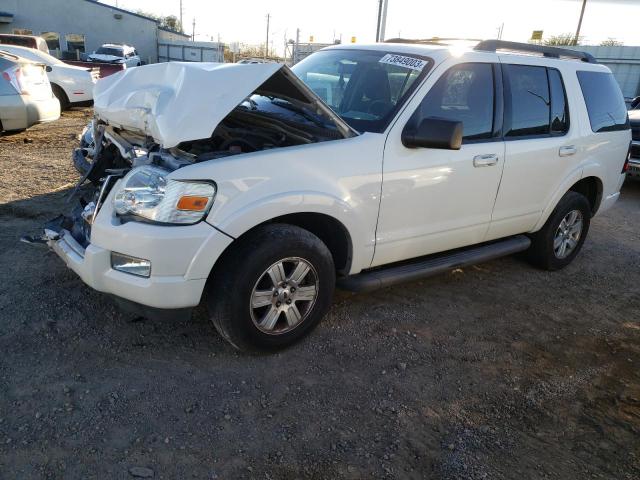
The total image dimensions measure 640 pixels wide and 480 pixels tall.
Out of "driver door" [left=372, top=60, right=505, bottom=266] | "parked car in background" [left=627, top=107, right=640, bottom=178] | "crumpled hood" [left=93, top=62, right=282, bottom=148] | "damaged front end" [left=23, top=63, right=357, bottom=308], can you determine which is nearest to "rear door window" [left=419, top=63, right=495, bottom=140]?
"driver door" [left=372, top=60, right=505, bottom=266]

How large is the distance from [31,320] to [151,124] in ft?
5.04

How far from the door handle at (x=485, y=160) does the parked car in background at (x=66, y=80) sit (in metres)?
10.7

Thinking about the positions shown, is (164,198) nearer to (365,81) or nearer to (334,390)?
(334,390)

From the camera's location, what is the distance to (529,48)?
14.4ft

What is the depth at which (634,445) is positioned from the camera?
9.19ft

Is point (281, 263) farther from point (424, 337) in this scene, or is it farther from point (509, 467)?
point (509, 467)

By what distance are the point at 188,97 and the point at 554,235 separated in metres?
3.64

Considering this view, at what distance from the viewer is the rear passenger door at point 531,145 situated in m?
4.14

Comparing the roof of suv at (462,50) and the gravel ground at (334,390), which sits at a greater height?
the roof of suv at (462,50)

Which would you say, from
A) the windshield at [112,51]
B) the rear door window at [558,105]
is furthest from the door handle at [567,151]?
the windshield at [112,51]

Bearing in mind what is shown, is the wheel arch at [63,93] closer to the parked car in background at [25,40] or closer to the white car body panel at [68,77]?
the white car body panel at [68,77]

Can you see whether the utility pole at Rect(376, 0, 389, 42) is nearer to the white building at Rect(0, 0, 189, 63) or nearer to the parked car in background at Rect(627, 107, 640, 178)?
the parked car in background at Rect(627, 107, 640, 178)

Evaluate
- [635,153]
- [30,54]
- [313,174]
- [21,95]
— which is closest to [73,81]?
[30,54]

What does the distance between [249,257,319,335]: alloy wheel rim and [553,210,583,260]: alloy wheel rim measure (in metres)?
2.88
